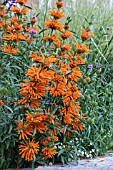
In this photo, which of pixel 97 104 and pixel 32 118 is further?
pixel 97 104

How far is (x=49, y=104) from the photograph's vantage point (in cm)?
262

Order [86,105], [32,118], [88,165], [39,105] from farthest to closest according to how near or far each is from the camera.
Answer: [86,105], [88,165], [39,105], [32,118]

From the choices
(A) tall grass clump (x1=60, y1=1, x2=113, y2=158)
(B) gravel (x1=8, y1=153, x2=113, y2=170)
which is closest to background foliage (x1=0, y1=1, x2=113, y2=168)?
(A) tall grass clump (x1=60, y1=1, x2=113, y2=158)

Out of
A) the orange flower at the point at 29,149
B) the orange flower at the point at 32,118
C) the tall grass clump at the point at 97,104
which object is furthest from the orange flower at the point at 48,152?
the tall grass clump at the point at 97,104

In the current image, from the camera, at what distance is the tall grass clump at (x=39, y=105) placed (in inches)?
96.3

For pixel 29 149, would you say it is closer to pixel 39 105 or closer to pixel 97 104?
pixel 39 105

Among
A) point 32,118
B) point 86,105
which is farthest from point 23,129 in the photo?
point 86,105

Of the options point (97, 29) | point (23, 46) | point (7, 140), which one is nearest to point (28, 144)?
point (7, 140)

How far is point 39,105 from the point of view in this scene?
255 cm

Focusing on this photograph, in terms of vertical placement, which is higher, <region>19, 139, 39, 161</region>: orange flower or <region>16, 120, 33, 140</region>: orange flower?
<region>16, 120, 33, 140</region>: orange flower

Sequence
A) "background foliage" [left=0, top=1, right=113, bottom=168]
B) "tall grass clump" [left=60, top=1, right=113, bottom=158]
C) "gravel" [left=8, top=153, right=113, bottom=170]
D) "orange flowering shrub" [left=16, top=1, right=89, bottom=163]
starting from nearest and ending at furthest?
"orange flowering shrub" [left=16, top=1, right=89, bottom=163] < "background foliage" [left=0, top=1, right=113, bottom=168] < "gravel" [left=8, top=153, right=113, bottom=170] < "tall grass clump" [left=60, top=1, right=113, bottom=158]

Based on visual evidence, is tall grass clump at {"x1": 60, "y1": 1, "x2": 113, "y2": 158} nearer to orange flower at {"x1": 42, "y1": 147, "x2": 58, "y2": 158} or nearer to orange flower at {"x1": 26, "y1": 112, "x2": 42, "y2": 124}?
orange flower at {"x1": 42, "y1": 147, "x2": 58, "y2": 158}

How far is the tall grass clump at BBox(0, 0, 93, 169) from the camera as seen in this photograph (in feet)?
8.02

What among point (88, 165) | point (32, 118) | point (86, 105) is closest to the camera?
point (32, 118)
